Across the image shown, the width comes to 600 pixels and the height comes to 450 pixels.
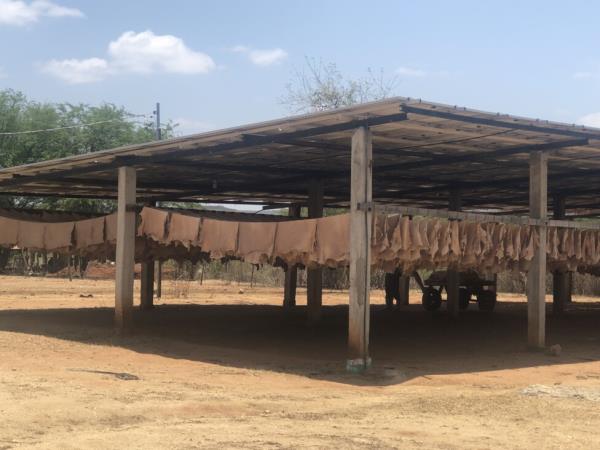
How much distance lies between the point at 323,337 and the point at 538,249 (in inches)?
192

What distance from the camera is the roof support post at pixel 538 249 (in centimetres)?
1363

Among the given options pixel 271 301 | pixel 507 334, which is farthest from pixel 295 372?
pixel 271 301

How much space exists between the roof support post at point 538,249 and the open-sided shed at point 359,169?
0.06 feet

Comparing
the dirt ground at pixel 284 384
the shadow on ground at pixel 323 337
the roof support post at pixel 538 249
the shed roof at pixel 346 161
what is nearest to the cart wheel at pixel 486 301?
the shadow on ground at pixel 323 337

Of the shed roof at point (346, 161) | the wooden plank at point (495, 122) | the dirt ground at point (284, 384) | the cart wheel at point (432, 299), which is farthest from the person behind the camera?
the cart wheel at point (432, 299)

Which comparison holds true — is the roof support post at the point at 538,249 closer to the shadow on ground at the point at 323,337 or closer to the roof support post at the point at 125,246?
the shadow on ground at the point at 323,337

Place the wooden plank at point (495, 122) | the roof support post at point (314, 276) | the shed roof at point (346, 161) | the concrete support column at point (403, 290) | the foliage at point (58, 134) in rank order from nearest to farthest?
the wooden plank at point (495, 122) < the shed roof at point (346, 161) < the roof support post at point (314, 276) < the concrete support column at point (403, 290) < the foliage at point (58, 134)

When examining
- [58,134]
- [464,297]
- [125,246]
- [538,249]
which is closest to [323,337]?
[125,246]

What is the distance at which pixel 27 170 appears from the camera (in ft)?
54.8

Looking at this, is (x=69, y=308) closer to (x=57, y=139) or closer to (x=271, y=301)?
(x=271, y=301)

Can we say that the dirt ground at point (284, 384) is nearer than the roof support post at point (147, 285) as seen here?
Yes

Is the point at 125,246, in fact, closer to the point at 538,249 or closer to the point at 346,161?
the point at 346,161

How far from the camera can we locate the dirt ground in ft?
23.3

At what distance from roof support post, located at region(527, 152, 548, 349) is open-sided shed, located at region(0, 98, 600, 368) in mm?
18
